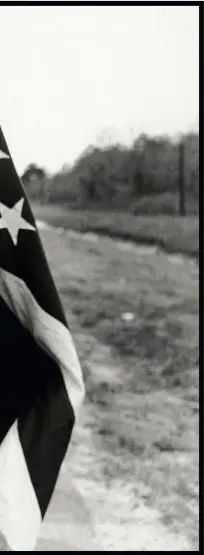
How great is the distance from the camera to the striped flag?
2.80 ft

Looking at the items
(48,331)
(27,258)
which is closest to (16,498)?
(48,331)

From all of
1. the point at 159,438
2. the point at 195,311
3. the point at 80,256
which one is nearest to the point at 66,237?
the point at 80,256

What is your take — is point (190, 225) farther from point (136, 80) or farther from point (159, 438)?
point (159, 438)

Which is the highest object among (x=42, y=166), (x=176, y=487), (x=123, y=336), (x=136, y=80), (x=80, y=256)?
(x=136, y=80)

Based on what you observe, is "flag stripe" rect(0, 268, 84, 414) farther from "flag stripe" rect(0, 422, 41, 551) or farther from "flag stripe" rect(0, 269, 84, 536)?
"flag stripe" rect(0, 422, 41, 551)

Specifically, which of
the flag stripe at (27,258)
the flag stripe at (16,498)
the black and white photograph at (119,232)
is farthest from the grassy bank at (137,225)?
the flag stripe at (16,498)

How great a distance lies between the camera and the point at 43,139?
1021 mm

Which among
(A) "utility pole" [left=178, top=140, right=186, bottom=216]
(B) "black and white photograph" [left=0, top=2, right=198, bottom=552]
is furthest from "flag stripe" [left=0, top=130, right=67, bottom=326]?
(A) "utility pole" [left=178, top=140, right=186, bottom=216]

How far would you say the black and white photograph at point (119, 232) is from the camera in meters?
1.00

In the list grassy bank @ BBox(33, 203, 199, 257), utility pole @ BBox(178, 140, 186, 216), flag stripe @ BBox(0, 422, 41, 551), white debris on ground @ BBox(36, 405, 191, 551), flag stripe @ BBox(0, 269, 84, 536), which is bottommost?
white debris on ground @ BBox(36, 405, 191, 551)

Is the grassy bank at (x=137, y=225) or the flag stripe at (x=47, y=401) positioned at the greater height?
the grassy bank at (x=137, y=225)

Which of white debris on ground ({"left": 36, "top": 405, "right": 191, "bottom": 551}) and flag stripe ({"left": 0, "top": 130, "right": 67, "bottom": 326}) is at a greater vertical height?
flag stripe ({"left": 0, "top": 130, "right": 67, "bottom": 326})

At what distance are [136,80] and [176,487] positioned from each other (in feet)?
2.44

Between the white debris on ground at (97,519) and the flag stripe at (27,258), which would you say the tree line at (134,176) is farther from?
the white debris on ground at (97,519)
